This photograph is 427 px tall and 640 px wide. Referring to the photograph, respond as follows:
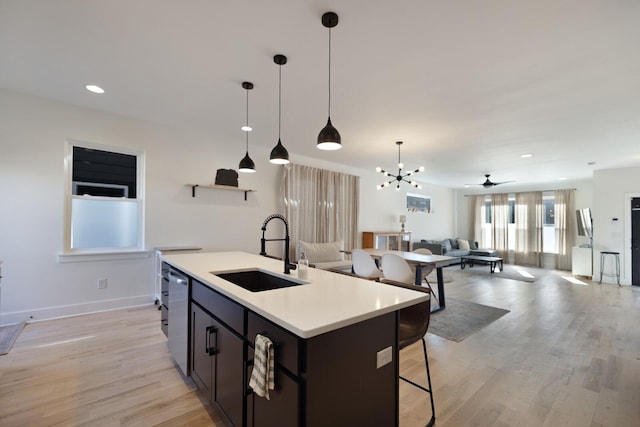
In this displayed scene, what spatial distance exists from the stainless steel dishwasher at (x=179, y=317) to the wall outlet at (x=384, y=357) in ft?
5.02

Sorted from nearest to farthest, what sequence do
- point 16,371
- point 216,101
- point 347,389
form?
point 347,389 → point 16,371 → point 216,101

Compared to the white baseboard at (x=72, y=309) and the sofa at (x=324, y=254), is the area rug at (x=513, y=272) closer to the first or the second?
the sofa at (x=324, y=254)

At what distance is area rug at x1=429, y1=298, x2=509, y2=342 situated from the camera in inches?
134

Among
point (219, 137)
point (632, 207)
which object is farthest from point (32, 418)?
point (632, 207)

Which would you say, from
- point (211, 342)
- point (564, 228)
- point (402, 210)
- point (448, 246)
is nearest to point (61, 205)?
point (211, 342)

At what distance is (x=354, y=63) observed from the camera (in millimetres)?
2457

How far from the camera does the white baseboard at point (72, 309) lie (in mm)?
3287

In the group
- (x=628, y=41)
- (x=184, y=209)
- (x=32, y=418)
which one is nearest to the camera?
(x=32, y=418)

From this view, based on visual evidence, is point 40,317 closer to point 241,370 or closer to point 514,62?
point 241,370

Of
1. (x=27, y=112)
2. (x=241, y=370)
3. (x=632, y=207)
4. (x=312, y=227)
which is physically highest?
(x=27, y=112)

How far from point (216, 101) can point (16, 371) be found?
3.13 m

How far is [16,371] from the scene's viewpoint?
2365 millimetres

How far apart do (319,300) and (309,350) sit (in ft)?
1.23

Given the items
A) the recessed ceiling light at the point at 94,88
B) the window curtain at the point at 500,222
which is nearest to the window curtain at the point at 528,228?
the window curtain at the point at 500,222
